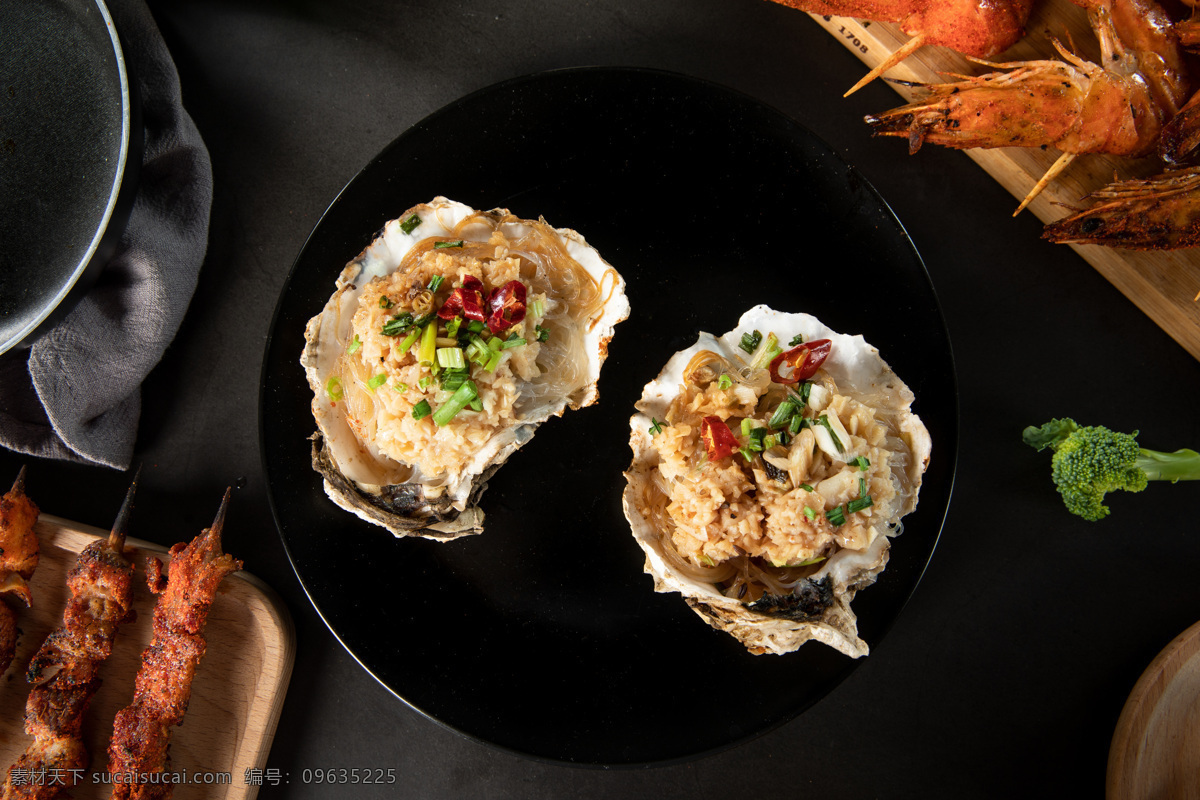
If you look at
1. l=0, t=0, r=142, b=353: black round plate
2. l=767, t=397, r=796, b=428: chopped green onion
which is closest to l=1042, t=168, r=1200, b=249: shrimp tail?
l=767, t=397, r=796, b=428: chopped green onion

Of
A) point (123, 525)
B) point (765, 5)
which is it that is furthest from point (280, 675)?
point (765, 5)

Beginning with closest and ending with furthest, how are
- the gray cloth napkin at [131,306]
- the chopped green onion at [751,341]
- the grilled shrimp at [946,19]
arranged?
the grilled shrimp at [946,19] < the chopped green onion at [751,341] < the gray cloth napkin at [131,306]

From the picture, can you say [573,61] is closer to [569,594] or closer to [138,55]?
[138,55]

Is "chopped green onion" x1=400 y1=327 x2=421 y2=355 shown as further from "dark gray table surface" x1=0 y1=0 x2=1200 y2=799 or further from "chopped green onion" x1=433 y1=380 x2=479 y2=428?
"dark gray table surface" x1=0 y1=0 x2=1200 y2=799

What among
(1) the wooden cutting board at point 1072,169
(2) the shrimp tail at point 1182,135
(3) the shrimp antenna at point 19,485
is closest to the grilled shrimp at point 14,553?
(3) the shrimp antenna at point 19,485

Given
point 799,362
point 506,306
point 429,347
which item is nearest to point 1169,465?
point 799,362

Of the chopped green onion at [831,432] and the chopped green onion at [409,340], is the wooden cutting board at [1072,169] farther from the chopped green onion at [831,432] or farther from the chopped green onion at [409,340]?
the chopped green onion at [409,340]
